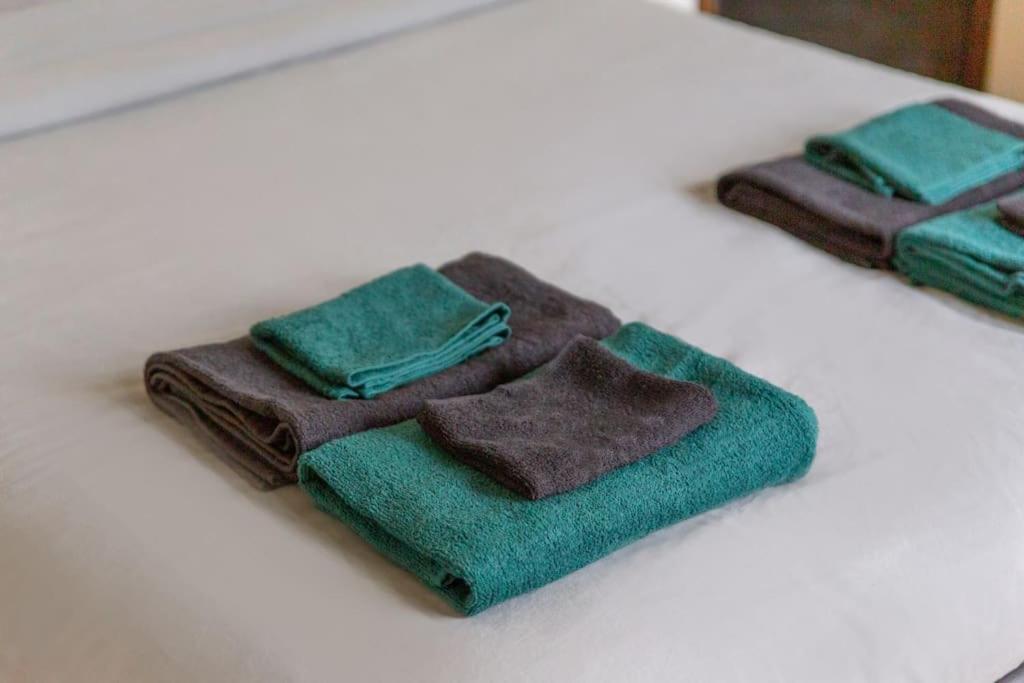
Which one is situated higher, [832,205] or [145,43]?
[145,43]

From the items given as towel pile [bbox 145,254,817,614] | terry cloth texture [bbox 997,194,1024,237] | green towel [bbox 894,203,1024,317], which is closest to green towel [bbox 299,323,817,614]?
towel pile [bbox 145,254,817,614]

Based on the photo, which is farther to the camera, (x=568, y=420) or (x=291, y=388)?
(x=291, y=388)

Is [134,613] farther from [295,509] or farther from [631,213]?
[631,213]

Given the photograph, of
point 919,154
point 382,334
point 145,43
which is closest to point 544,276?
point 382,334

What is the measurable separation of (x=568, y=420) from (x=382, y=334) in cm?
29

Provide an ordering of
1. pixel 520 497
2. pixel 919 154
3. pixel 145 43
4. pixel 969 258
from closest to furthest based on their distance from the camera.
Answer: pixel 520 497 → pixel 969 258 → pixel 919 154 → pixel 145 43

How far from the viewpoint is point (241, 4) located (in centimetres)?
256

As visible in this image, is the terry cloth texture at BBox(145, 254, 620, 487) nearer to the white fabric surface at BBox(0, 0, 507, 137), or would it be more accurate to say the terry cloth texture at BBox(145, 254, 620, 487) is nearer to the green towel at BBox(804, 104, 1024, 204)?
the green towel at BBox(804, 104, 1024, 204)

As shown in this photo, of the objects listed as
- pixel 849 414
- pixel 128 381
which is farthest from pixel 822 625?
pixel 128 381

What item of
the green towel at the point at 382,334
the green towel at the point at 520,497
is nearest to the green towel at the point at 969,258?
the green towel at the point at 520,497

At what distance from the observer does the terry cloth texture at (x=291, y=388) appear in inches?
55.6

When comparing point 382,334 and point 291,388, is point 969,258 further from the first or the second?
point 291,388

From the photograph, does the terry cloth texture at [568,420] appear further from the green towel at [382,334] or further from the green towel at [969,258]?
the green towel at [969,258]

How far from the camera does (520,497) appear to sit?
1.27 meters
